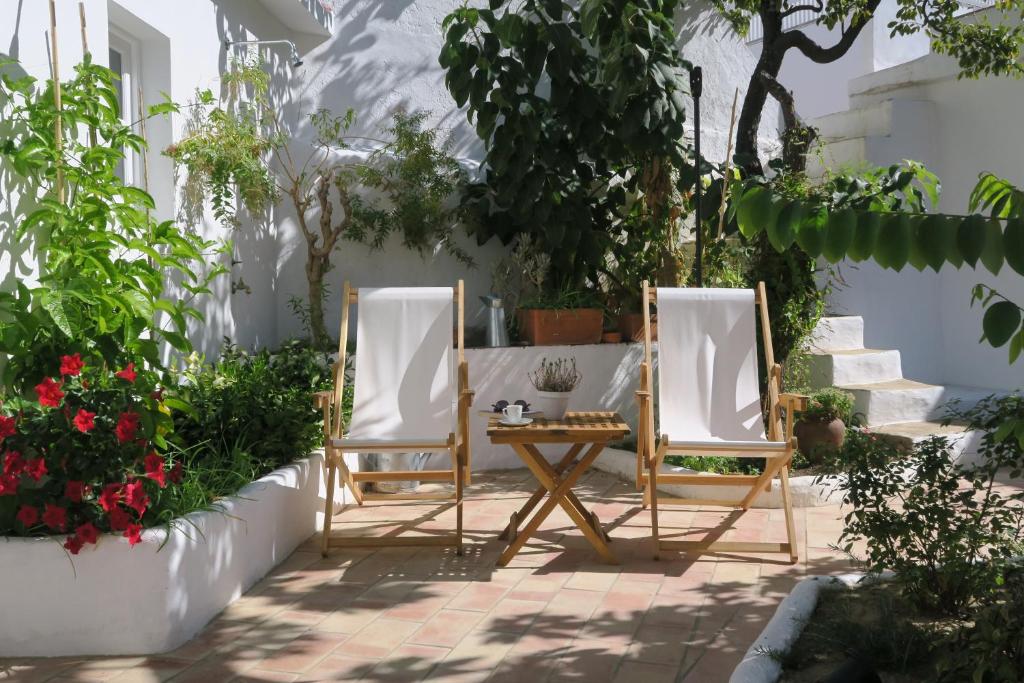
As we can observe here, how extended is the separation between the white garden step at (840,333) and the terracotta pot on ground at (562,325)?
5.48 feet

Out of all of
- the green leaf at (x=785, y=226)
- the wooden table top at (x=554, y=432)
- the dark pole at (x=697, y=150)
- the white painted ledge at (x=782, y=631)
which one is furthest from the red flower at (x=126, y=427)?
the dark pole at (x=697, y=150)

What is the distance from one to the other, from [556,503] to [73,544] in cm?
202

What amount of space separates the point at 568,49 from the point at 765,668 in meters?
4.52

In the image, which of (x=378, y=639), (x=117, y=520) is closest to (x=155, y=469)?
A: (x=117, y=520)

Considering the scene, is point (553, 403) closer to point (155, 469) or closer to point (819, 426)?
A: point (155, 469)

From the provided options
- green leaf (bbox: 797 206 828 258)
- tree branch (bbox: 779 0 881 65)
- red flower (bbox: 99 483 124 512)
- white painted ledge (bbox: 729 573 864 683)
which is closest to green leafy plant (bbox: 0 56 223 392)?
red flower (bbox: 99 483 124 512)

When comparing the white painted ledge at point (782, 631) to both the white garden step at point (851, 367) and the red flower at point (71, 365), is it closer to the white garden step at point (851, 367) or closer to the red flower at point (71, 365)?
the red flower at point (71, 365)

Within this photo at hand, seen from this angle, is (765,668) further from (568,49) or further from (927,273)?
(927,273)

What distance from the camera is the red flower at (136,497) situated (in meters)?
3.34

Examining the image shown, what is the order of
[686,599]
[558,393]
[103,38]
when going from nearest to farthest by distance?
1. [686,599]
2. [103,38]
3. [558,393]

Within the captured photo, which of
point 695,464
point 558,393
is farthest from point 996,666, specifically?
point 695,464

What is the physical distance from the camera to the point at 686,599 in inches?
155

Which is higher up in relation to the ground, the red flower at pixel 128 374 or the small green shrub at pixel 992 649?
the red flower at pixel 128 374

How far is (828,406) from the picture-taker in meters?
6.08
